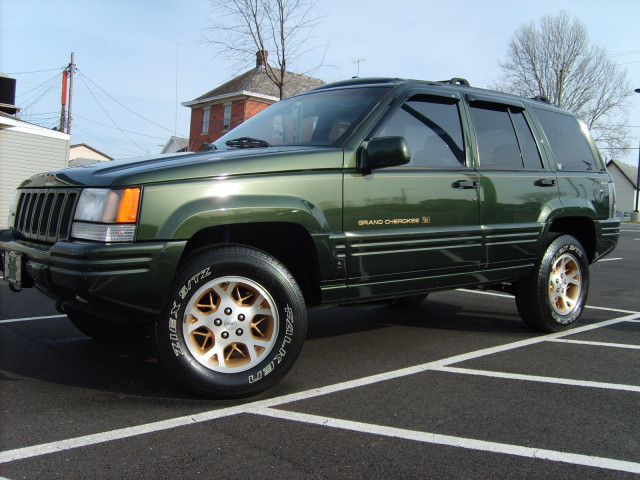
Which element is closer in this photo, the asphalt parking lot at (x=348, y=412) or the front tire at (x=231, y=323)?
the asphalt parking lot at (x=348, y=412)

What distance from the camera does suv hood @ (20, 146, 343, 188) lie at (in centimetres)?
321

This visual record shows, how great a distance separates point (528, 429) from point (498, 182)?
216cm

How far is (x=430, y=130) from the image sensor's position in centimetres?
442

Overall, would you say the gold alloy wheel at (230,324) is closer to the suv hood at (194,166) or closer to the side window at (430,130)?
the suv hood at (194,166)

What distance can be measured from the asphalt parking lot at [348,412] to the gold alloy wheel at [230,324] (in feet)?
0.80

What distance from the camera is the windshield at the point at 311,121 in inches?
162

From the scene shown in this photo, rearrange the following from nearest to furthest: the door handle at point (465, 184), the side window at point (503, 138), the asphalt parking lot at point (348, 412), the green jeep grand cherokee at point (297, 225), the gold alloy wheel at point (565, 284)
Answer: the asphalt parking lot at point (348, 412)
the green jeep grand cherokee at point (297, 225)
the door handle at point (465, 184)
the side window at point (503, 138)
the gold alloy wheel at point (565, 284)

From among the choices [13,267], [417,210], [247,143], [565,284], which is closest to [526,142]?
[565,284]

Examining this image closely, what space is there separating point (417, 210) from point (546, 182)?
158 cm

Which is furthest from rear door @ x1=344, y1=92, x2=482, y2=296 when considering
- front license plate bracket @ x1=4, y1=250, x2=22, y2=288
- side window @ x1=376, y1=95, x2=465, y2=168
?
front license plate bracket @ x1=4, y1=250, x2=22, y2=288

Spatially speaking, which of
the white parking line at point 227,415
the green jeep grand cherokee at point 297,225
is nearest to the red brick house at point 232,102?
the green jeep grand cherokee at point 297,225

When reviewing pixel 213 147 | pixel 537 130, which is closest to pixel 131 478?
pixel 213 147

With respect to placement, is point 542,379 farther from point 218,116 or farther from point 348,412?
point 218,116

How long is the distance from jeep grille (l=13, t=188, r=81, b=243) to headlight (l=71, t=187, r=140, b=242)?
20 centimetres
